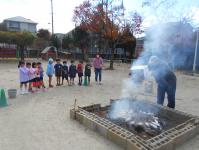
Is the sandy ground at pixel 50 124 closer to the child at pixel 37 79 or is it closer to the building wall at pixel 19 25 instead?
the child at pixel 37 79

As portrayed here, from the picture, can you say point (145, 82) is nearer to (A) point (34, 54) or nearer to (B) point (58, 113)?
(B) point (58, 113)

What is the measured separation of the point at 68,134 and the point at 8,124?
1.70 m

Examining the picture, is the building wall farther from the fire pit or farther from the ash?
the fire pit

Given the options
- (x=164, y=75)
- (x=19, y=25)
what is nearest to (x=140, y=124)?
(x=164, y=75)

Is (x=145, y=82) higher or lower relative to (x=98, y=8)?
lower

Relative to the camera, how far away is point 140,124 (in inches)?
215

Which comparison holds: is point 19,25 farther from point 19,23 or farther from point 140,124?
point 140,124

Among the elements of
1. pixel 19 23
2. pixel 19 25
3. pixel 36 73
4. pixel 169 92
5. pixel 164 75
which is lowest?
pixel 169 92

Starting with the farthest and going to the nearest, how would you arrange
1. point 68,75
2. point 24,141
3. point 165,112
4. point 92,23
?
point 92,23 → point 68,75 → point 165,112 → point 24,141

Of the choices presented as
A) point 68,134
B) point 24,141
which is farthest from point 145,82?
point 24,141

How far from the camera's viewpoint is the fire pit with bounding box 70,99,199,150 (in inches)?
181

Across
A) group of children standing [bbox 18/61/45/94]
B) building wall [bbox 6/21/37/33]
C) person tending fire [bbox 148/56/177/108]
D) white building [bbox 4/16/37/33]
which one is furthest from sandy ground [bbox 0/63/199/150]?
white building [bbox 4/16/37/33]

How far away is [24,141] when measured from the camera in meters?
4.96

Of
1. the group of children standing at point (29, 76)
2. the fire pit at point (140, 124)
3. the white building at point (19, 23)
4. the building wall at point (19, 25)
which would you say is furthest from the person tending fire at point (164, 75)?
the building wall at point (19, 25)
